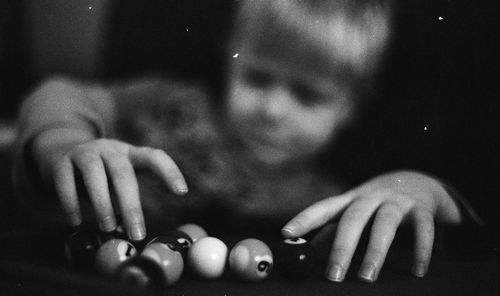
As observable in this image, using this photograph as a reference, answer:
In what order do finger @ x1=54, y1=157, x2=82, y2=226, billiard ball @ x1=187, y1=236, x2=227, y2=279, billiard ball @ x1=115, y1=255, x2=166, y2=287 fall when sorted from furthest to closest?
1. finger @ x1=54, y1=157, x2=82, y2=226
2. billiard ball @ x1=187, y1=236, x2=227, y2=279
3. billiard ball @ x1=115, y1=255, x2=166, y2=287

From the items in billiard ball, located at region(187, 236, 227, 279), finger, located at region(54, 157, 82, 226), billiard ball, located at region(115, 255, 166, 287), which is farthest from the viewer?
finger, located at region(54, 157, 82, 226)

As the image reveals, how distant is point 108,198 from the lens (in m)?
0.88

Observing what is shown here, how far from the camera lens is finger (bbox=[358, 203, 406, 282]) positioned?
30.4 inches

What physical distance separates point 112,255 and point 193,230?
0.19 m

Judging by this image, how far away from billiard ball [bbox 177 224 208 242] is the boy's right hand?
0.07 metres

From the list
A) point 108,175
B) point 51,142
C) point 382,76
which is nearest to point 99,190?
point 108,175

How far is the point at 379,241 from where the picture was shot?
2.57 ft

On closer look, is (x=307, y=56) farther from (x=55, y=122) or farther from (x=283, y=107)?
(x=55, y=122)

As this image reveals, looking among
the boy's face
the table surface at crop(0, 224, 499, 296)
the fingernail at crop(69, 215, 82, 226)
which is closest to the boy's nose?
the boy's face

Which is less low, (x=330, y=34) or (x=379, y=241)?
(x=330, y=34)

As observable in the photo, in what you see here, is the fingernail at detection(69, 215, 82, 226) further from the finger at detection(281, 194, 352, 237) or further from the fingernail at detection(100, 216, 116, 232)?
the finger at detection(281, 194, 352, 237)

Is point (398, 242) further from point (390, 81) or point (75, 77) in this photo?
point (75, 77)

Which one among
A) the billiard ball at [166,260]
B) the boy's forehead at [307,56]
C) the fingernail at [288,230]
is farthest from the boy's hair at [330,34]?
the billiard ball at [166,260]

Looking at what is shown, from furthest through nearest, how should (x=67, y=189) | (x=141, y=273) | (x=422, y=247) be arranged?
(x=67, y=189) < (x=422, y=247) < (x=141, y=273)
